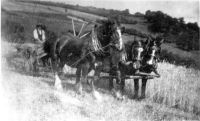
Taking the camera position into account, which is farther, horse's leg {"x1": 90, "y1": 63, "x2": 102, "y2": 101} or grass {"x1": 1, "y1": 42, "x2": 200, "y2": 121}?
horse's leg {"x1": 90, "y1": 63, "x2": 102, "y2": 101}

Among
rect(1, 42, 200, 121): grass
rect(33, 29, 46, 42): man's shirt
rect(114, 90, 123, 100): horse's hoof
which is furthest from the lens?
rect(114, 90, 123, 100): horse's hoof

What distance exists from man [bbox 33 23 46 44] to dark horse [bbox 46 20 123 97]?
0.66 ft

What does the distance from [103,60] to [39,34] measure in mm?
810

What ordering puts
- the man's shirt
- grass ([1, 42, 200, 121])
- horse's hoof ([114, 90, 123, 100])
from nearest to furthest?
grass ([1, 42, 200, 121]) < the man's shirt < horse's hoof ([114, 90, 123, 100])

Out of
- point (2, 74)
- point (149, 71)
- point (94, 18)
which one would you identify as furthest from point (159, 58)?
point (2, 74)

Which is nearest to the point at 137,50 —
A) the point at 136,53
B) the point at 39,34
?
the point at 136,53

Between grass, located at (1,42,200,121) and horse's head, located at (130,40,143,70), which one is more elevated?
horse's head, located at (130,40,143,70)

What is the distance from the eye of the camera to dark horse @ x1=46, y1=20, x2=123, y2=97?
489 centimetres

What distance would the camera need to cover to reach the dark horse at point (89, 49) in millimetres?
4895

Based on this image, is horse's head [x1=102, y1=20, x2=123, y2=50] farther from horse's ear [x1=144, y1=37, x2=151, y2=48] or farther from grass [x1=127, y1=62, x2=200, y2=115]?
grass [x1=127, y1=62, x2=200, y2=115]

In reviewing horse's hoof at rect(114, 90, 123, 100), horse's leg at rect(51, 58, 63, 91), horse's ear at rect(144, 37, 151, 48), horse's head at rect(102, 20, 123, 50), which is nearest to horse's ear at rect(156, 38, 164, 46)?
horse's ear at rect(144, 37, 151, 48)

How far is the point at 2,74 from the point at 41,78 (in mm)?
548

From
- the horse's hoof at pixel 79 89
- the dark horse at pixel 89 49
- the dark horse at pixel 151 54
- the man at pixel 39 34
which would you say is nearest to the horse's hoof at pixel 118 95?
the dark horse at pixel 89 49

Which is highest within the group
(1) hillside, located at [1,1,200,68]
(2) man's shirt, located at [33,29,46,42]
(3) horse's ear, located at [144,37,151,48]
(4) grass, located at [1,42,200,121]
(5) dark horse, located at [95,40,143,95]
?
(1) hillside, located at [1,1,200,68]
